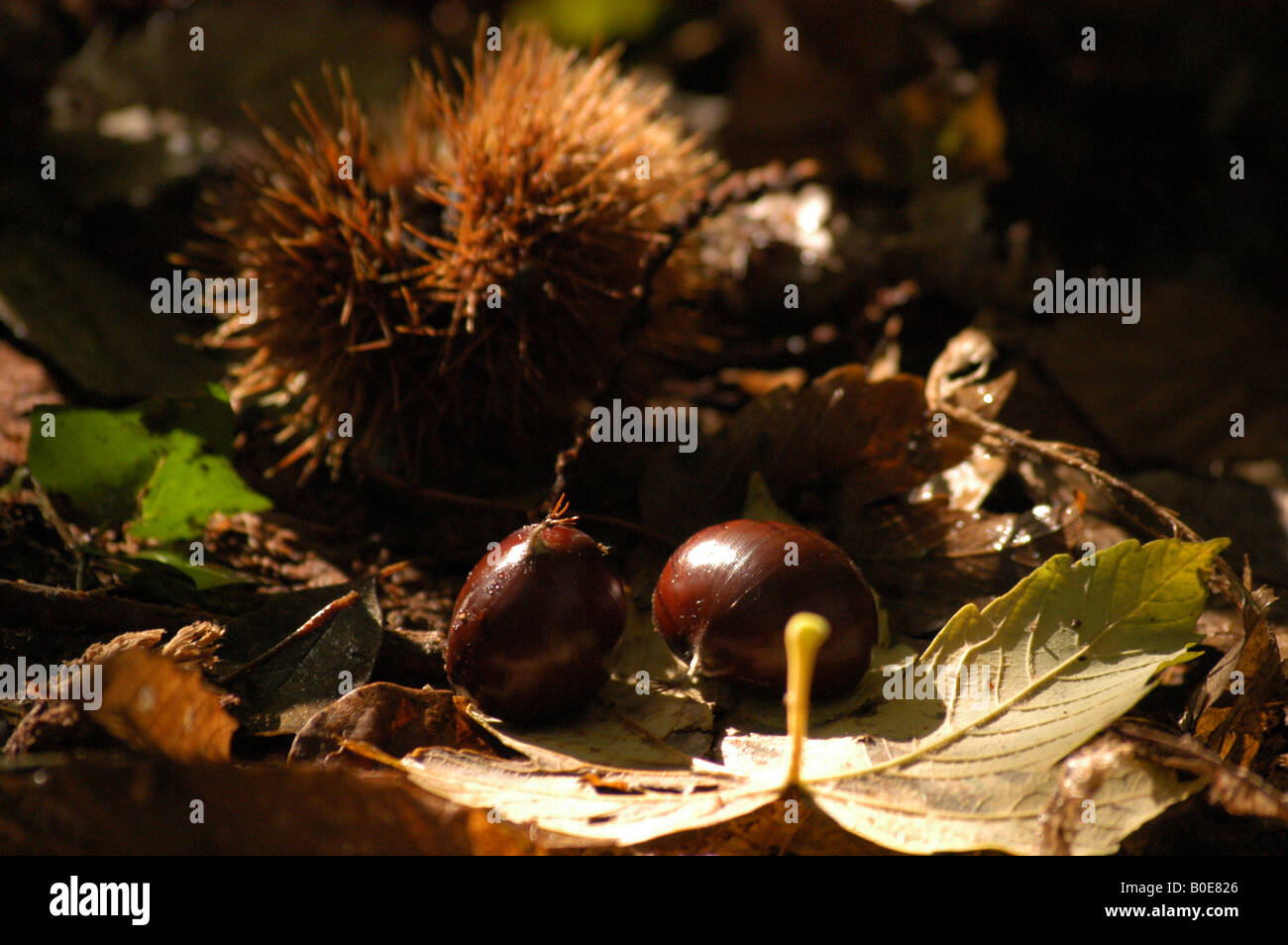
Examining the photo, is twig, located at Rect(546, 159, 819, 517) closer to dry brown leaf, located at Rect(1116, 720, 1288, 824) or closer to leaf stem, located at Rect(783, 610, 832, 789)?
leaf stem, located at Rect(783, 610, 832, 789)

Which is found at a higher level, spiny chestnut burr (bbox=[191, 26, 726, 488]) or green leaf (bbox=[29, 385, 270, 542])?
spiny chestnut burr (bbox=[191, 26, 726, 488])

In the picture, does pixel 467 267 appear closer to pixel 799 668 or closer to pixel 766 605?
pixel 766 605

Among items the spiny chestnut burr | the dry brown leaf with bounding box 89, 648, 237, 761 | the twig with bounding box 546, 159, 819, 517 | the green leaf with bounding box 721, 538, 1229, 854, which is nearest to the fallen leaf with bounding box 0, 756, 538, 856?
the dry brown leaf with bounding box 89, 648, 237, 761

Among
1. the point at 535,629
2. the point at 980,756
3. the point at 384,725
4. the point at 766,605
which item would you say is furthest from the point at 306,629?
the point at 980,756

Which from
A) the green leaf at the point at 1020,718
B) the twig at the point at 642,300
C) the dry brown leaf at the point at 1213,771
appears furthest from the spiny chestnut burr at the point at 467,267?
the dry brown leaf at the point at 1213,771

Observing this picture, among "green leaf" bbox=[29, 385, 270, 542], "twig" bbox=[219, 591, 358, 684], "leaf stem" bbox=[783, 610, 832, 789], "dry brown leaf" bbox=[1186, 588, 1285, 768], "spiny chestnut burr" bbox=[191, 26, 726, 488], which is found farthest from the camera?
"spiny chestnut burr" bbox=[191, 26, 726, 488]
